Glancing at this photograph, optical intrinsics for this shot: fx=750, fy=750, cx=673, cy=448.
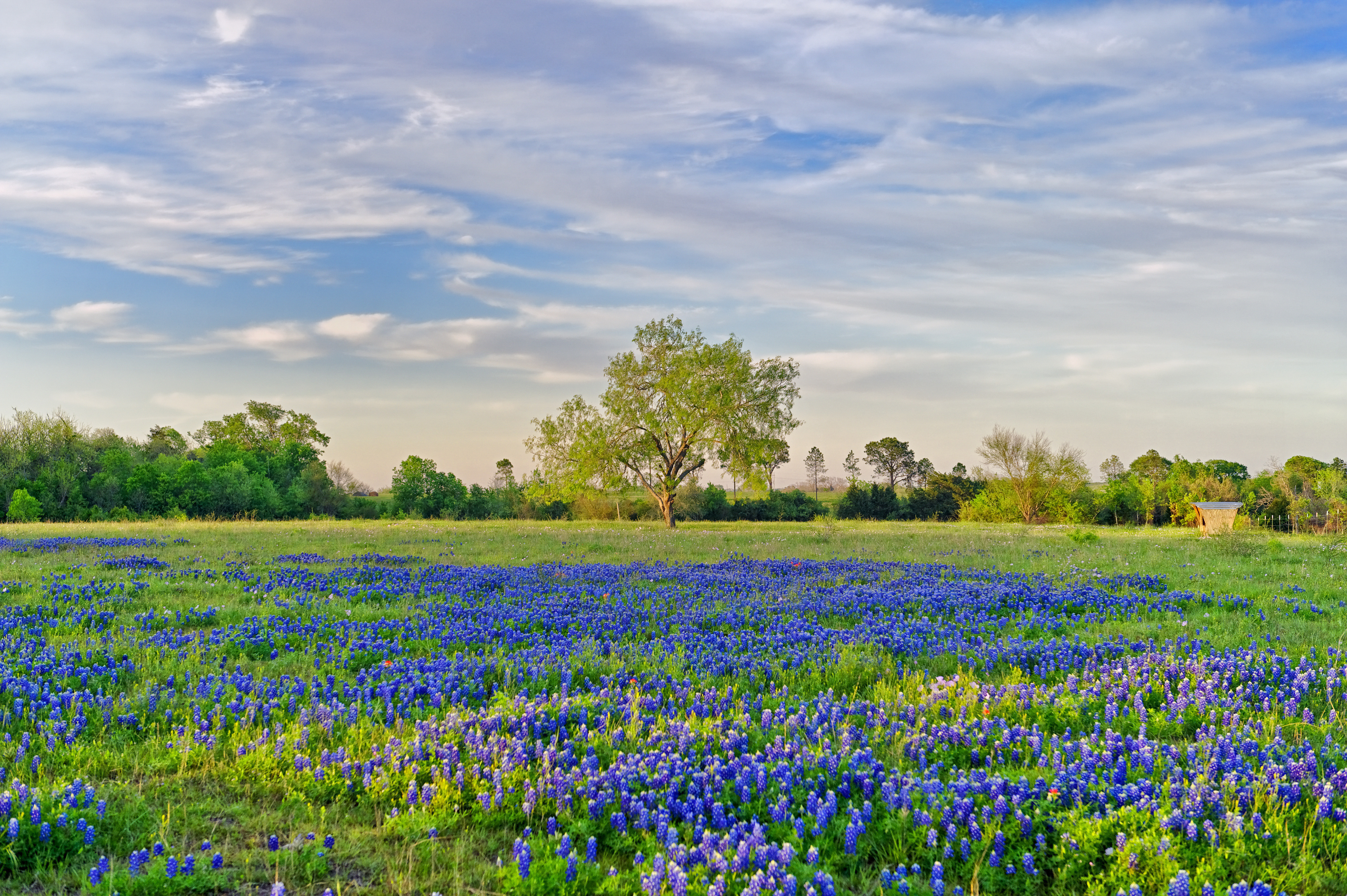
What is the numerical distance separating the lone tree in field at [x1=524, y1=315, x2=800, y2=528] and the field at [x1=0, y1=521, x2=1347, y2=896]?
1409 inches

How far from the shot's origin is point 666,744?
18.0ft

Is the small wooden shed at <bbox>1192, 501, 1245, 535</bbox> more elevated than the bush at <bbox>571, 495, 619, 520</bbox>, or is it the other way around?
the small wooden shed at <bbox>1192, 501, 1245, 535</bbox>

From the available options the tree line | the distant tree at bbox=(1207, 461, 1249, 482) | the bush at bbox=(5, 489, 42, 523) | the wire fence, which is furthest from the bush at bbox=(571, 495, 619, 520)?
the distant tree at bbox=(1207, 461, 1249, 482)

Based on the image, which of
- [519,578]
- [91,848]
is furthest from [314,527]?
[91,848]

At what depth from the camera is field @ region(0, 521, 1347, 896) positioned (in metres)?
4.11

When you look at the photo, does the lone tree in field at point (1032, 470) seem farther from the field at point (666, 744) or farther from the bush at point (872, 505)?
the field at point (666, 744)

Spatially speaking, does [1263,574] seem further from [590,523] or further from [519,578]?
[590,523]

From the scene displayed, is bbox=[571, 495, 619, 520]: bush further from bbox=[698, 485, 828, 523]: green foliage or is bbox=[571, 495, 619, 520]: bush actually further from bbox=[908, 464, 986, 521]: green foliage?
bbox=[908, 464, 986, 521]: green foliage

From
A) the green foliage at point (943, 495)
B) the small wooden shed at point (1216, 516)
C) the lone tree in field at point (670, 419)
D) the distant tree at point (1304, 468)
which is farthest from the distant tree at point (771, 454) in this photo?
the distant tree at point (1304, 468)

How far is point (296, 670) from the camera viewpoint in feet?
25.9

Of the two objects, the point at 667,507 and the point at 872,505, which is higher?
the point at 667,507

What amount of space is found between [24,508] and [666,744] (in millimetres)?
63583

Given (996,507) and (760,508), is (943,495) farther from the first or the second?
(760,508)

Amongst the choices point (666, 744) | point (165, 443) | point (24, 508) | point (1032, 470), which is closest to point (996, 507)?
point (1032, 470)
